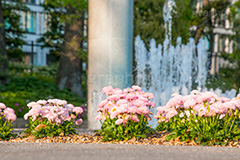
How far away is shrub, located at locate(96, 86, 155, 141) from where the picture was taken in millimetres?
6367

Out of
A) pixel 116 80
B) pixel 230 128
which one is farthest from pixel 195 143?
pixel 116 80

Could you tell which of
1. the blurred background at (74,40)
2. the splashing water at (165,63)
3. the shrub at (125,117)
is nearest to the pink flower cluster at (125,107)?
the shrub at (125,117)

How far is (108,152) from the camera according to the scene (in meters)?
5.20

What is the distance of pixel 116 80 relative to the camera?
9703 mm

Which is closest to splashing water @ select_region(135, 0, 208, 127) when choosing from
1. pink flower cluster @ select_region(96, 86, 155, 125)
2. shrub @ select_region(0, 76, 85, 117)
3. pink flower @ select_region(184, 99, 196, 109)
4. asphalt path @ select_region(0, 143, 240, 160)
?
shrub @ select_region(0, 76, 85, 117)

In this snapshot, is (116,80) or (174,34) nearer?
(116,80)

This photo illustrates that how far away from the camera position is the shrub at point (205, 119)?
6.18m

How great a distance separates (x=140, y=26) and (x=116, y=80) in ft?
22.3

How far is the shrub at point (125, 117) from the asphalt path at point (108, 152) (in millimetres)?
745

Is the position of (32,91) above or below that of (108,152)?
below

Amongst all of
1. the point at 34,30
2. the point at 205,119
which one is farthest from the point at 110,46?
the point at 34,30

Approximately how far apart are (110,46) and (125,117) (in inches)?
139

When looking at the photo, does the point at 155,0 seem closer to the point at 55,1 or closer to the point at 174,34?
the point at 174,34

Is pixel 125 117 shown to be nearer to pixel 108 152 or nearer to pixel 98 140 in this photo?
pixel 98 140
